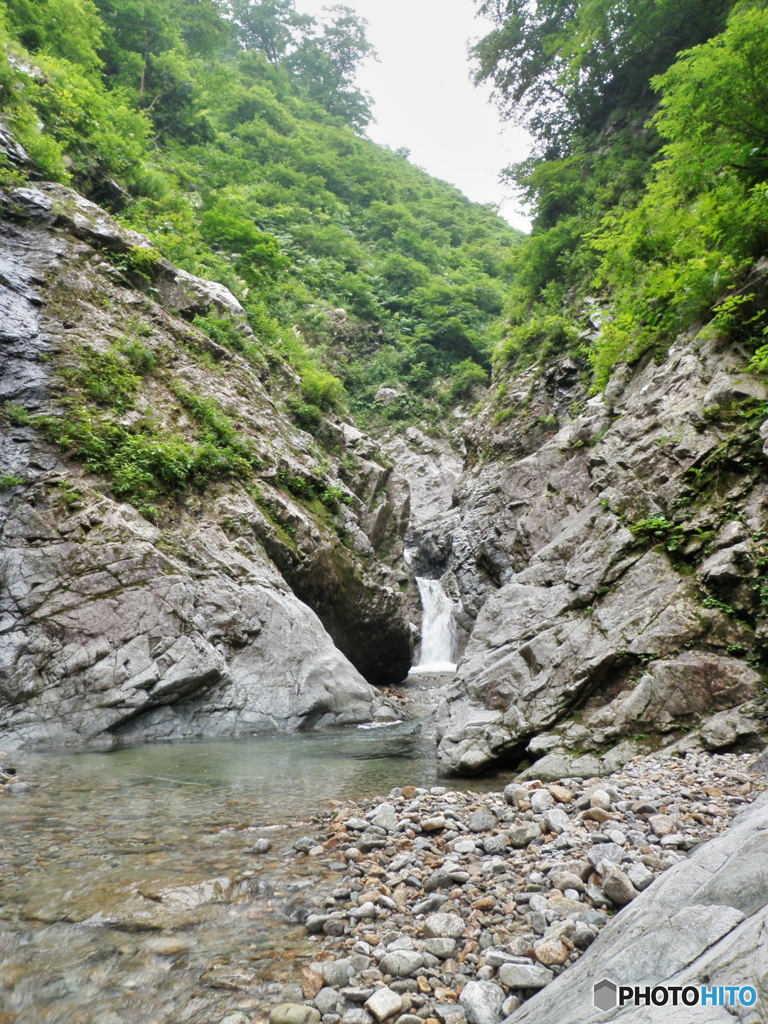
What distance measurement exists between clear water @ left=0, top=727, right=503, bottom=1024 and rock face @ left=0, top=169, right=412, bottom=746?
2.15m

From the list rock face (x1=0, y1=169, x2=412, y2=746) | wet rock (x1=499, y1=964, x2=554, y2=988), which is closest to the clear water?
wet rock (x1=499, y1=964, x2=554, y2=988)

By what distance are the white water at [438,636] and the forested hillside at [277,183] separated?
8983 mm

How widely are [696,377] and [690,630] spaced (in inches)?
175

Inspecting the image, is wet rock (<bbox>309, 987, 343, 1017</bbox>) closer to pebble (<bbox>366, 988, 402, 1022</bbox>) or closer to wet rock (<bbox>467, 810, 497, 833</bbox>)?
pebble (<bbox>366, 988, 402, 1022</bbox>)

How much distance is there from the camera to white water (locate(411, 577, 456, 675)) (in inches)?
813

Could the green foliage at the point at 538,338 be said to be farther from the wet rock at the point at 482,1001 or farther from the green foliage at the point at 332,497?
the wet rock at the point at 482,1001

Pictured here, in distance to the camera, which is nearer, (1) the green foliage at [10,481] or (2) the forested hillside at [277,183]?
(1) the green foliage at [10,481]

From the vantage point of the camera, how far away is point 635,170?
18.1 metres

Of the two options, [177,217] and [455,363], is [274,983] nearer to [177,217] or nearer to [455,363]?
[177,217]

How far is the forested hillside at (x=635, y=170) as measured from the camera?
26.2 ft

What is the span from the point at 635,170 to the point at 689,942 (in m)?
21.9

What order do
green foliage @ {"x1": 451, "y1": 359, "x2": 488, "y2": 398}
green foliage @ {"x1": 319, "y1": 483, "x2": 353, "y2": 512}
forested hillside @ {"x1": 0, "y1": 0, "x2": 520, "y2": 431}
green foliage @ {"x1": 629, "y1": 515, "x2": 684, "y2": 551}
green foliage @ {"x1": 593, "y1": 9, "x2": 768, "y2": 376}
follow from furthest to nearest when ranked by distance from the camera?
green foliage @ {"x1": 451, "y1": 359, "x2": 488, "y2": 398}
forested hillside @ {"x1": 0, "y1": 0, "x2": 520, "y2": 431}
green foliage @ {"x1": 319, "y1": 483, "x2": 353, "y2": 512}
green foliage @ {"x1": 593, "y1": 9, "x2": 768, "y2": 376}
green foliage @ {"x1": 629, "y1": 515, "x2": 684, "y2": 551}

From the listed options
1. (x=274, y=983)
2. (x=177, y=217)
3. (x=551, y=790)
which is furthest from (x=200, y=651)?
(x=177, y=217)

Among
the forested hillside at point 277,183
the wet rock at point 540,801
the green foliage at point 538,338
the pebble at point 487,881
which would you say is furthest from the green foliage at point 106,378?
the green foliage at point 538,338
